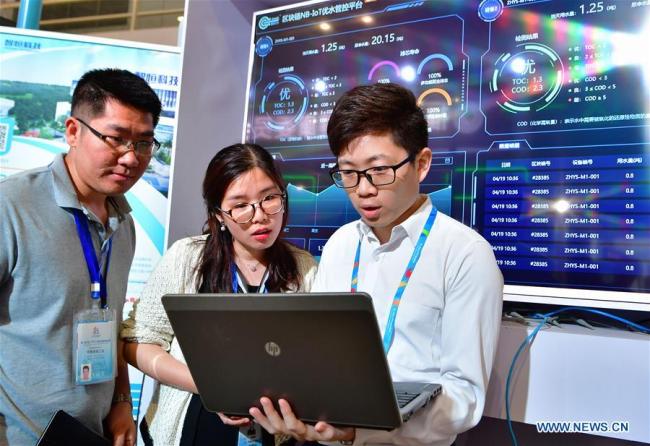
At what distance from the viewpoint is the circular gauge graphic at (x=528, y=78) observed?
186 cm

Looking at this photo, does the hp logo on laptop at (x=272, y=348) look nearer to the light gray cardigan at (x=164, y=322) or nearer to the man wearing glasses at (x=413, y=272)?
the man wearing glasses at (x=413, y=272)

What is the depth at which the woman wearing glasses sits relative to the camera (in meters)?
1.54

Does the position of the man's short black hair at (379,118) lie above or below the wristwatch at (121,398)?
above

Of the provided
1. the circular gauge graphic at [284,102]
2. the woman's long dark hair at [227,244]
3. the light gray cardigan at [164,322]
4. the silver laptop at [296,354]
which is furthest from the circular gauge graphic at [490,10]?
the silver laptop at [296,354]

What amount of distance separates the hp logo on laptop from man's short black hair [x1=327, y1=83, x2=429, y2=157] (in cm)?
56

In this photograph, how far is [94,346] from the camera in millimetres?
1370

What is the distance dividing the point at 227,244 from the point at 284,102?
1.01 m

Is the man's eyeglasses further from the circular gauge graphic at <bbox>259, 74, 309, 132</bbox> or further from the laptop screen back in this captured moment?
the circular gauge graphic at <bbox>259, 74, 309, 132</bbox>

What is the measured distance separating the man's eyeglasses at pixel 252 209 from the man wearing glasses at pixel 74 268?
29 centimetres

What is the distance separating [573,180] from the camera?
70.4 inches

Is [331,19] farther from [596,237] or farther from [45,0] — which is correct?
[45,0]

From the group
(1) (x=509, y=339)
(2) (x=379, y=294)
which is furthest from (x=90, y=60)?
(1) (x=509, y=339)

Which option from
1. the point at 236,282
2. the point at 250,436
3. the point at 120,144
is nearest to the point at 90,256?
the point at 120,144

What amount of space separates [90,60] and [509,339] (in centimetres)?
237
